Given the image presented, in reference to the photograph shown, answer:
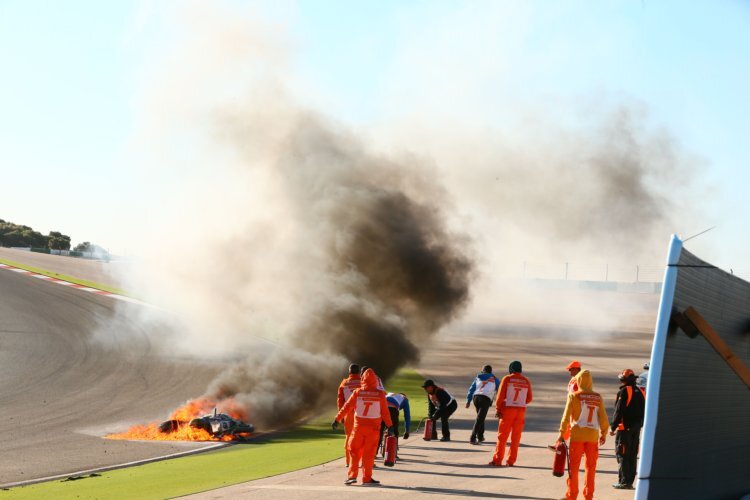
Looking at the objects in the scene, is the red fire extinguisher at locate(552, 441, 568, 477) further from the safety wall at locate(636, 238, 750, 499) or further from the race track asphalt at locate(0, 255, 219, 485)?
the race track asphalt at locate(0, 255, 219, 485)

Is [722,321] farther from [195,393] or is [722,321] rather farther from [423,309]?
[423,309]

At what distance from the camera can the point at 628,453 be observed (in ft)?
40.2

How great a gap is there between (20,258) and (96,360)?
4181 centimetres

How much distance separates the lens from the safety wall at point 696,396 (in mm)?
6781

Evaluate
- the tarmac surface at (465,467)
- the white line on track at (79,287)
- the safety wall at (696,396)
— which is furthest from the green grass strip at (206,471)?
the white line on track at (79,287)

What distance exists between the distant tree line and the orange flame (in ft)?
326

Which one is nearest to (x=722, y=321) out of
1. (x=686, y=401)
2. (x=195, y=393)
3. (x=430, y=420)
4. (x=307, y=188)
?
(x=686, y=401)

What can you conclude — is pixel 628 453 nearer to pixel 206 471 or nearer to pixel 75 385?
pixel 206 471

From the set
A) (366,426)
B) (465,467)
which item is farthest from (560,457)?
(465,467)

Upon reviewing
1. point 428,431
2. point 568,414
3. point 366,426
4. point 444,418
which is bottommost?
point 428,431

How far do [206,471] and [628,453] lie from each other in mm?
6287

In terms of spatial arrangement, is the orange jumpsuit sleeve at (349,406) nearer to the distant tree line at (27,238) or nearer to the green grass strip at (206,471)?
the green grass strip at (206,471)

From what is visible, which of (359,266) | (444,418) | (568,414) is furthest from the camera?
(359,266)

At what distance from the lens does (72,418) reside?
19859mm
